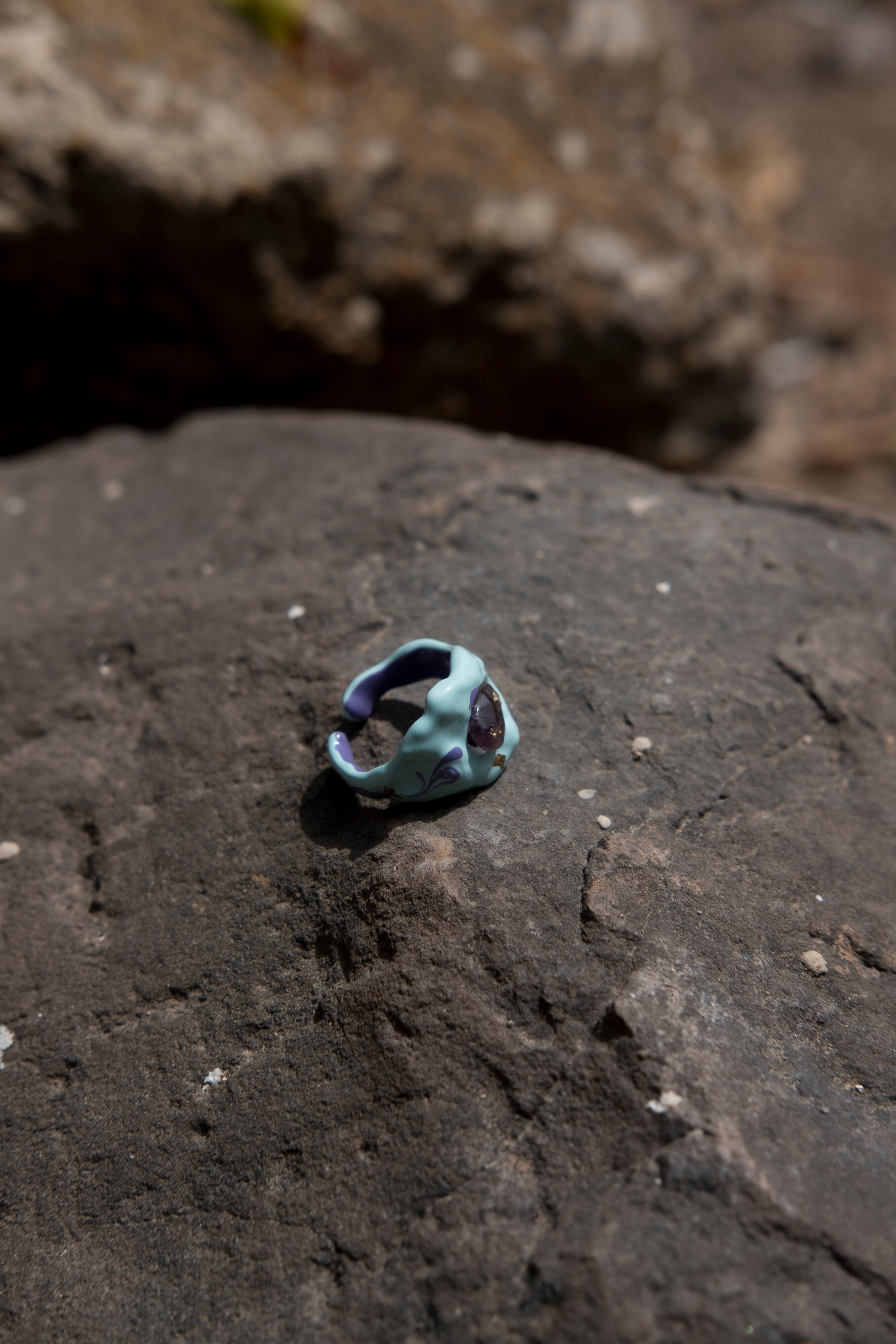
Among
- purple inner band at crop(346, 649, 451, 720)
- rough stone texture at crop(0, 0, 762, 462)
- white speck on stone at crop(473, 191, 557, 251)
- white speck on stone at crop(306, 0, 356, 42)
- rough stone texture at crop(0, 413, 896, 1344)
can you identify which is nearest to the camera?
rough stone texture at crop(0, 413, 896, 1344)

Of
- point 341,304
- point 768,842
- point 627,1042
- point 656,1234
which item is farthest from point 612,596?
point 341,304

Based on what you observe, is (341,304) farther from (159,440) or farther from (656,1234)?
(656,1234)

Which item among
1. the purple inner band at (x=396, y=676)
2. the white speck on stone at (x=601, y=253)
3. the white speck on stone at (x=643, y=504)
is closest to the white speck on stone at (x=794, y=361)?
the white speck on stone at (x=601, y=253)

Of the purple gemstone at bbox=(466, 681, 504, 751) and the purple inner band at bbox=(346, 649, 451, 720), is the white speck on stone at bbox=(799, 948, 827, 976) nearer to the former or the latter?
the purple gemstone at bbox=(466, 681, 504, 751)

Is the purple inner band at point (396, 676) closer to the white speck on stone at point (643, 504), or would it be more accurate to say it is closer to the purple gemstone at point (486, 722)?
the purple gemstone at point (486, 722)

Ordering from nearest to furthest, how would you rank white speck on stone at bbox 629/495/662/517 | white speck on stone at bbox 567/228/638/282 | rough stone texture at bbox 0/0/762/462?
white speck on stone at bbox 629/495/662/517 < rough stone texture at bbox 0/0/762/462 < white speck on stone at bbox 567/228/638/282

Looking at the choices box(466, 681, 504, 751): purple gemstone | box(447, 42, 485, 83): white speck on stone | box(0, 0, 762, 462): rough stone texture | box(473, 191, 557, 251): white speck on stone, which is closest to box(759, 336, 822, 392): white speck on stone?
box(0, 0, 762, 462): rough stone texture

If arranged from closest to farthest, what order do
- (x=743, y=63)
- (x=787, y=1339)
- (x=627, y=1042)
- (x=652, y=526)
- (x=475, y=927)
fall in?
(x=787, y=1339) → (x=627, y=1042) → (x=475, y=927) → (x=652, y=526) → (x=743, y=63)

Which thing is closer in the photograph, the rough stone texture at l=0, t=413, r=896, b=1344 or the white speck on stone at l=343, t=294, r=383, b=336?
the rough stone texture at l=0, t=413, r=896, b=1344
